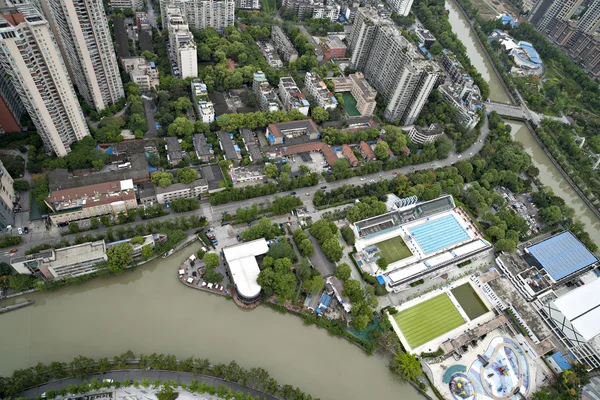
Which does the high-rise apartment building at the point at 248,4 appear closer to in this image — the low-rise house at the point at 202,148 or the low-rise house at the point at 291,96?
the low-rise house at the point at 291,96

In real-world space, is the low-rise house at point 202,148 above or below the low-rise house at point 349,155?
below

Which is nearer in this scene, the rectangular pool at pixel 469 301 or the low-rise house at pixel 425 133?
the rectangular pool at pixel 469 301

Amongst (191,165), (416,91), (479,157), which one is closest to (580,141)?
(479,157)

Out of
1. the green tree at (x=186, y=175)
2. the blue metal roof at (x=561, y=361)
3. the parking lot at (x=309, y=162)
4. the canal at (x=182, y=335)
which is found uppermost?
the green tree at (x=186, y=175)

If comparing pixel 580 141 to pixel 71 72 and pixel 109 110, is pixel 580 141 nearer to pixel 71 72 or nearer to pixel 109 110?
pixel 109 110

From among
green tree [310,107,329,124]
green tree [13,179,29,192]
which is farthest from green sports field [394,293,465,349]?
green tree [13,179,29,192]

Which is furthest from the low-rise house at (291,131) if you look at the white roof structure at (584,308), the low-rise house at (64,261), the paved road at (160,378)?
the white roof structure at (584,308)
